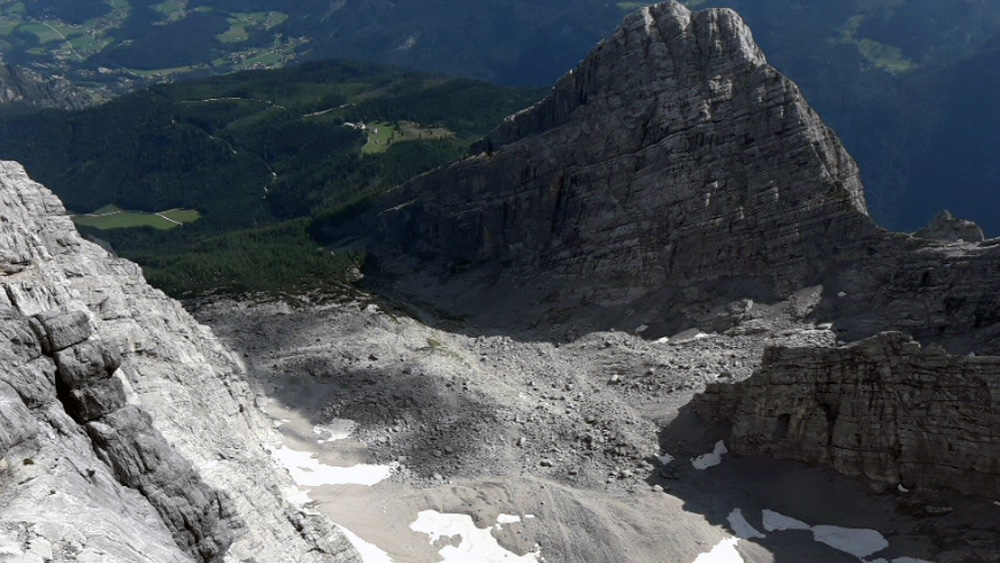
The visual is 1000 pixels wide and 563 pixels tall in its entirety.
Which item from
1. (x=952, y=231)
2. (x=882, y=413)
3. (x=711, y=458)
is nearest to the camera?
(x=882, y=413)

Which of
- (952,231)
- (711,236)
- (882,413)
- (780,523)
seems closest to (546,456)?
(780,523)

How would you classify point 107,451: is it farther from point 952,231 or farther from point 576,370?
point 952,231

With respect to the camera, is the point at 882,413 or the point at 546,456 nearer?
the point at 882,413

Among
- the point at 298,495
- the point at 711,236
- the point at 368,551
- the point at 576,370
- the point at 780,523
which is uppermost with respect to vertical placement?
the point at 711,236

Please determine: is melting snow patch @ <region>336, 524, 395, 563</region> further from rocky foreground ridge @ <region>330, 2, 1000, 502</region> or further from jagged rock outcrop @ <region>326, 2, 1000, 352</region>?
jagged rock outcrop @ <region>326, 2, 1000, 352</region>

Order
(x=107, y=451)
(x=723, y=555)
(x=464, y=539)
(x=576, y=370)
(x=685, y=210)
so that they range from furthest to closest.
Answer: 1. (x=685, y=210)
2. (x=576, y=370)
3. (x=464, y=539)
4. (x=723, y=555)
5. (x=107, y=451)

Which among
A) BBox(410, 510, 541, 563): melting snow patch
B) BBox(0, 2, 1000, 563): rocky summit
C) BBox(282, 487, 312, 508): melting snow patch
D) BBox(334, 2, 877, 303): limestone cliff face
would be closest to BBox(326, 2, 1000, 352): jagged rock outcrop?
BBox(334, 2, 877, 303): limestone cliff face

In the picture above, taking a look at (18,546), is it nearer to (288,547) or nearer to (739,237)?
(288,547)
